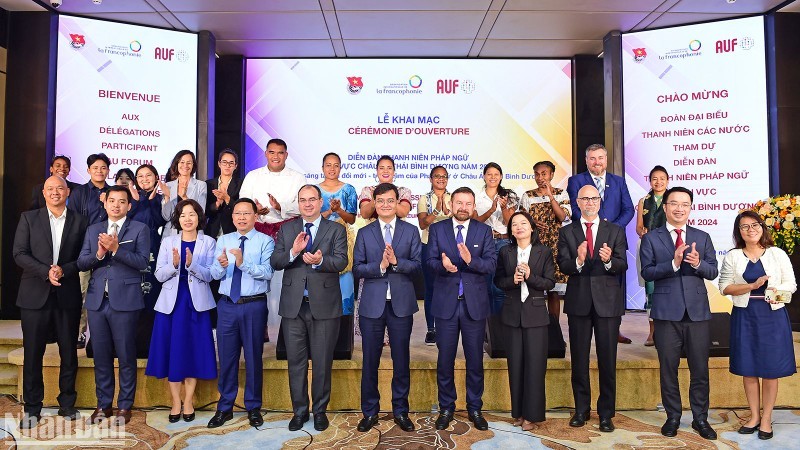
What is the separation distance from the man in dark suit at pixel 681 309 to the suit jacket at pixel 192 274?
2863 mm

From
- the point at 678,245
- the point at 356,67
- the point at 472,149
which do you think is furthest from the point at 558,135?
the point at 678,245

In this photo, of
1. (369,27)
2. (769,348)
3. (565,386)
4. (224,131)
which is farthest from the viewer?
(224,131)

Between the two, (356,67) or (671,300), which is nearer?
(671,300)

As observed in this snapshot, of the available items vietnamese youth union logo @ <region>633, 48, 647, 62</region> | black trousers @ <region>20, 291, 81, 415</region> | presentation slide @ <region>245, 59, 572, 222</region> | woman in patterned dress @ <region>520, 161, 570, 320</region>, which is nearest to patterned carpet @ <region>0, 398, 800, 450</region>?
black trousers @ <region>20, 291, 81, 415</region>

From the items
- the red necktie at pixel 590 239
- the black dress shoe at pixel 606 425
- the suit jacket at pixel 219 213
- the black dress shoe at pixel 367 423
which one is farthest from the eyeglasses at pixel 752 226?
the suit jacket at pixel 219 213

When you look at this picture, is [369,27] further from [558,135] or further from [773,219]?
[773,219]

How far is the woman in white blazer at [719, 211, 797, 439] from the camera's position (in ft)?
11.4

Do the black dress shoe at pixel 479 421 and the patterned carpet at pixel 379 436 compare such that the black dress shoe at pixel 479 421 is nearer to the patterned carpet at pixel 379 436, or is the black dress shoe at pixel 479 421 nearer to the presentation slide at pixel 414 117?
the patterned carpet at pixel 379 436

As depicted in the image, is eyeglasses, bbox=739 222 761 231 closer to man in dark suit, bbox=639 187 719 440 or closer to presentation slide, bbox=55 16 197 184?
man in dark suit, bbox=639 187 719 440

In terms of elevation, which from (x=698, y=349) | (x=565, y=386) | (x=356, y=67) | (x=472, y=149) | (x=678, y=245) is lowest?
(x=565, y=386)

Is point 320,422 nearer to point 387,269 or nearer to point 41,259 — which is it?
point 387,269

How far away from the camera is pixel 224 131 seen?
23.4ft

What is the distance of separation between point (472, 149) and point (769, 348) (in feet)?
14.5

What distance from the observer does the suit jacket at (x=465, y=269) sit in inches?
139
